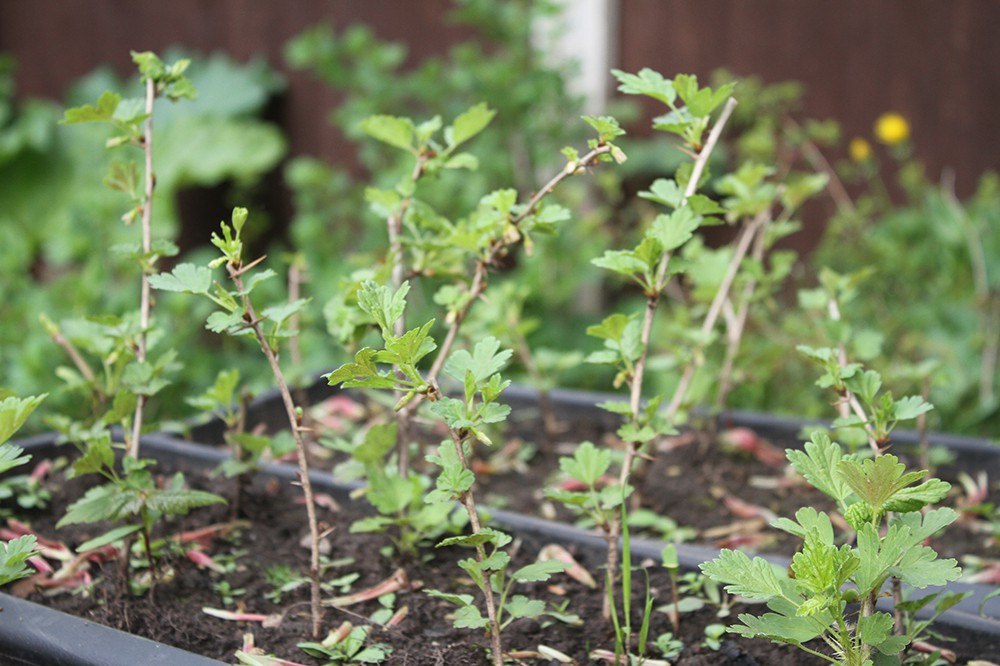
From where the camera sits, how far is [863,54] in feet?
11.4

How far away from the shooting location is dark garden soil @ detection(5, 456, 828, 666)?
3.77 ft

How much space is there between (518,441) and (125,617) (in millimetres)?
938

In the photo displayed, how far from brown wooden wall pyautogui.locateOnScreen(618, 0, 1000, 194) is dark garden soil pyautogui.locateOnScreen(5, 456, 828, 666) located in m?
2.63

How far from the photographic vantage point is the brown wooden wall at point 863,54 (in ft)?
10.9

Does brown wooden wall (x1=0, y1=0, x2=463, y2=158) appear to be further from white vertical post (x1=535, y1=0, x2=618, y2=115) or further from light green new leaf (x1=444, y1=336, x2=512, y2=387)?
light green new leaf (x1=444, y1=336, x2=512, y2=387)

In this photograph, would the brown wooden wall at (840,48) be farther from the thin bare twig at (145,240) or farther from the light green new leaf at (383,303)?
the light green new leaf at (383,303)

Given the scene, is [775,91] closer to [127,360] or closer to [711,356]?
[711,356]

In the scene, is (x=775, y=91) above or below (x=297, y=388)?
above

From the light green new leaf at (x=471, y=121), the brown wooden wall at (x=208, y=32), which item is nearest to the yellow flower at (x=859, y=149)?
the brown wooden wall at (x=208, y=32)

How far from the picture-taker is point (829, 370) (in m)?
1.12

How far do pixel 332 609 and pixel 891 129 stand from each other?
2.72 meters

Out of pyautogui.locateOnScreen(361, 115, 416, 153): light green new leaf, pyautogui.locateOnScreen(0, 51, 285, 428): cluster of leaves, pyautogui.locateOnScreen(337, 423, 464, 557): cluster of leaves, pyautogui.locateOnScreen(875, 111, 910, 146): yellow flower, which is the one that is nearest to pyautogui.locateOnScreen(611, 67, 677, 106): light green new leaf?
pyautogui.locateOnScreen(361, 115, 416, 153): light green new leaf

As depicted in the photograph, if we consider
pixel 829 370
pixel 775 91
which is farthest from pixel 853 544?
pixel 775 91

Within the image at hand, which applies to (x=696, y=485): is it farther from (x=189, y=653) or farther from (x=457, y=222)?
(x=189, y=653)
